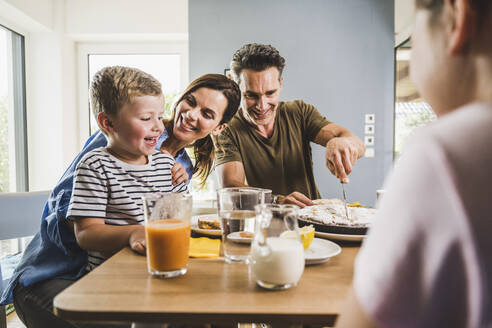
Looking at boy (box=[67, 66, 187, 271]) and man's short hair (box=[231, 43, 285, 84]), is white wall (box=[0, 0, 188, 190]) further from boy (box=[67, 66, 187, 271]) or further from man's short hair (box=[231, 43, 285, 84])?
boy (box=[67, 66, 187, 271])

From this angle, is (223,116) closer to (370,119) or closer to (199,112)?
(199,112)

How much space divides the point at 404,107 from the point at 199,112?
2524 millimetres

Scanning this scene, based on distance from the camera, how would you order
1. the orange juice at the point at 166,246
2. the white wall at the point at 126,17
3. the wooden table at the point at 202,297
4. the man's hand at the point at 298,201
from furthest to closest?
the white wall at the point at 126,17, the man's hand at the point at 298,201, the orange juice at the point at 166,246, the wooden table at the point at 202,297

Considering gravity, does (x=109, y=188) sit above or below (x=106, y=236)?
above

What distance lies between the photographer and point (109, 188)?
977 millimetres

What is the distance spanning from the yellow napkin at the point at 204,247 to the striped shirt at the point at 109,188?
23 cm

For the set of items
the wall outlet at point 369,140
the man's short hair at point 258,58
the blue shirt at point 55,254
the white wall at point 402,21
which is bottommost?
the blue shirt at point 55,254

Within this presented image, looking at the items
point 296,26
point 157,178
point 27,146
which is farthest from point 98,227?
point 27,146

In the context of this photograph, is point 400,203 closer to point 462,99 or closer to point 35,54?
point 462,99

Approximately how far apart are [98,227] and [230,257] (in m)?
0.38

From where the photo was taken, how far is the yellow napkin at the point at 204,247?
79 centimetres

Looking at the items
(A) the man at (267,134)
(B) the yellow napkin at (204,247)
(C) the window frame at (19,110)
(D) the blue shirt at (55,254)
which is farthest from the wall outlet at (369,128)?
(C) the window frame at (19,110)

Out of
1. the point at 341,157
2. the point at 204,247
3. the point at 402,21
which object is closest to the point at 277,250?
the point at 204,247

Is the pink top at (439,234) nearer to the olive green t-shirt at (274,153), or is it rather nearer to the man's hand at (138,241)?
the man's hand at (138,241)
